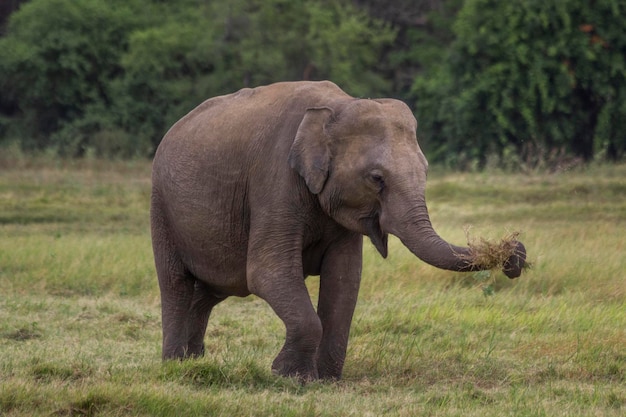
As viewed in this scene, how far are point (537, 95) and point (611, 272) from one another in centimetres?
2015

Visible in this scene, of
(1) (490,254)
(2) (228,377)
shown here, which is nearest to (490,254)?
(1) (490,254)

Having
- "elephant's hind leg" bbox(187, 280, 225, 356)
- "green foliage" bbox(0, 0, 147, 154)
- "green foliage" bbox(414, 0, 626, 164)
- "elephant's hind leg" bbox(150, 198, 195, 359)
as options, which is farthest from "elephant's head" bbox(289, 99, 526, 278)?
"green foliage" bbox(0, 0, 147, 154)

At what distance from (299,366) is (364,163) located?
4.51 feet

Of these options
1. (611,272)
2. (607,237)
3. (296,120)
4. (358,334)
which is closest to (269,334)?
(358,334)

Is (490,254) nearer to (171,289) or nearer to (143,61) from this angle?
(171,289)

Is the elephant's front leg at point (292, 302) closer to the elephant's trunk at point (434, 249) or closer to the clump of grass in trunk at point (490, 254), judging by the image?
the elephant's trunk at point (434, 249)

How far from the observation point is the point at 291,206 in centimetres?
782

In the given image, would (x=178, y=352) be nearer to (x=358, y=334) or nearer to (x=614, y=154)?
(x=358, y=334)

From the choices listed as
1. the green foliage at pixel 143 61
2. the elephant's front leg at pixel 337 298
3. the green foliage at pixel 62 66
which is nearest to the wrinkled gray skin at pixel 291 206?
the elephant's front leg at pixel 337 298

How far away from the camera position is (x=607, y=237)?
47.4ft

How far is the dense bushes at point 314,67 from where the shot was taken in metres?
31.2

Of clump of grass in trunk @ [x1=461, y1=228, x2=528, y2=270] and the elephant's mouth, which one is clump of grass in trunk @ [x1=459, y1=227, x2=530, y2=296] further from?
the elephant's mouth

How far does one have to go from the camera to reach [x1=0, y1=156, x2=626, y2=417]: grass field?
7.06m

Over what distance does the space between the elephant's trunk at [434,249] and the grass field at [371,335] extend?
0.45 m
